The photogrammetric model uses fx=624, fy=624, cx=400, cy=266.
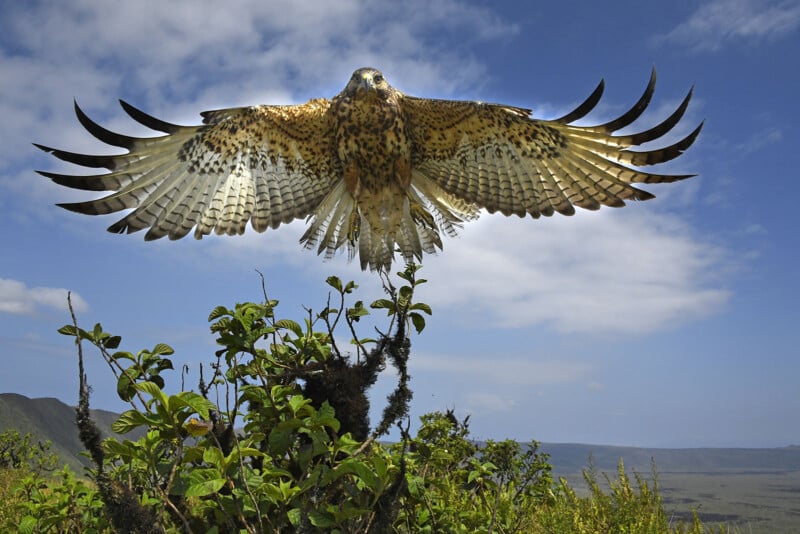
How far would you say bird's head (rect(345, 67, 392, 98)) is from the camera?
5.85 meters

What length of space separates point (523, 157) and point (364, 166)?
1549 millimetres

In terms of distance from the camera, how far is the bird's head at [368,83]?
5848 mm

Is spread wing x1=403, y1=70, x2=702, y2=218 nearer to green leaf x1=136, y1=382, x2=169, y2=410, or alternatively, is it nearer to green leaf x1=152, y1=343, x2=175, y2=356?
green leaf x1=152, y1=343, x2=175, y2=356

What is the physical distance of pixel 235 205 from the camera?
5855 millimetres

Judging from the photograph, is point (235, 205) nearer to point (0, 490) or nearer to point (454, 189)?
point (454, 189)

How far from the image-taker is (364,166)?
19.5ft

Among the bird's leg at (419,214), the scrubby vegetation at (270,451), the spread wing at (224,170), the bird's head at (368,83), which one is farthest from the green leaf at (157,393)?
the bird's head at (368,83)

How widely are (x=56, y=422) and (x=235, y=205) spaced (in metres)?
34.2

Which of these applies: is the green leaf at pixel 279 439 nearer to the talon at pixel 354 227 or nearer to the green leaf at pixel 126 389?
the green leaf at pixel 126 389

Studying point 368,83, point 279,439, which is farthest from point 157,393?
point 368,83

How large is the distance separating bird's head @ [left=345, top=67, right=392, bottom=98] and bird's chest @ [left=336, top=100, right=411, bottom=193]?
0.35 ft

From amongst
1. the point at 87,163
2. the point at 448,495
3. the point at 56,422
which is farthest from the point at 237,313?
the point at 56,422

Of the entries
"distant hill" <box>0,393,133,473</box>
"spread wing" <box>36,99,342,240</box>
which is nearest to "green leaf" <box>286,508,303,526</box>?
"spread wing" <box>36,99,342,240</box>

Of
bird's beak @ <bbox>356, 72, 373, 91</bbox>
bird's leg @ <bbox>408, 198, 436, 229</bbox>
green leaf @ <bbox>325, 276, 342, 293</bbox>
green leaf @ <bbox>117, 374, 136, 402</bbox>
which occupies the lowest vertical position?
green leaf @ <bbox>117, 374, 136, 402</bbox>
